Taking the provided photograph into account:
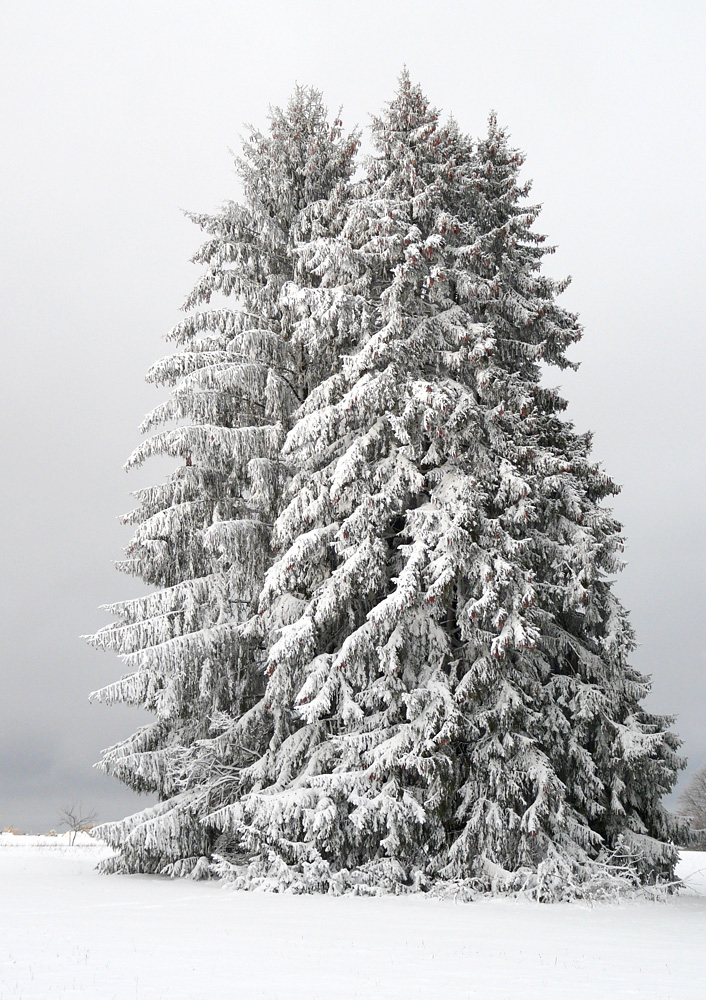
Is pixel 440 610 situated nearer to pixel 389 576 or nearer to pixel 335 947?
pixel 389 576

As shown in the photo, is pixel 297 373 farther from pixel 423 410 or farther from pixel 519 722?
pixel 519 722

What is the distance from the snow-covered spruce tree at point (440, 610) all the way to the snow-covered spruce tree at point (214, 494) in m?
1.02

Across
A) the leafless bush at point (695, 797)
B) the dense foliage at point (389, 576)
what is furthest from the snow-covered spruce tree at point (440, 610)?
the leafless bush at point (695, 797)

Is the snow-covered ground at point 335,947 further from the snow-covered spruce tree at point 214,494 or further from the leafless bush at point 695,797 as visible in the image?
the leafless bush at point 695,797

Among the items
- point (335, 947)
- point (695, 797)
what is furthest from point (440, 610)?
point (695, 797)

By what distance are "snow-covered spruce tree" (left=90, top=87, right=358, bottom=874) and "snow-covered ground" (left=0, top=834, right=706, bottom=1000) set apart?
326 centimetres

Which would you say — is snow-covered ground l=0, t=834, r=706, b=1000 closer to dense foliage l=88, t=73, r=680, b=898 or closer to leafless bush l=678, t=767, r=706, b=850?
dense foliage l=88, t=73, r=680, b=898

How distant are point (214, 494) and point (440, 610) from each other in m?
5.98

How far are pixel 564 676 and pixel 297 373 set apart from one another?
28.8ft

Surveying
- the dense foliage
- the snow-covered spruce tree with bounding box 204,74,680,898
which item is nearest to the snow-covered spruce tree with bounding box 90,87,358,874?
the dense foliage

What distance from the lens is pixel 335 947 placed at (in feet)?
26.9

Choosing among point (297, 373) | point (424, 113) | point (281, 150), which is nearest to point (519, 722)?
point (297, 373)

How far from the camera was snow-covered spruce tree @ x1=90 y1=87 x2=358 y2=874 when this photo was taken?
52.1 feet

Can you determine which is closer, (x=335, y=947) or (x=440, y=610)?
(x=335, y=947)
